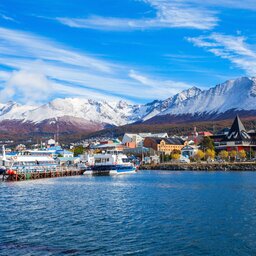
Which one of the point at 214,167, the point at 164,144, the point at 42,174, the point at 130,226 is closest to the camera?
the point at 130,226

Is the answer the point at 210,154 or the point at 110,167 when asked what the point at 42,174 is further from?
the point at 210,154

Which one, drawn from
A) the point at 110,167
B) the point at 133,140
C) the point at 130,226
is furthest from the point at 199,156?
the point at 130,226

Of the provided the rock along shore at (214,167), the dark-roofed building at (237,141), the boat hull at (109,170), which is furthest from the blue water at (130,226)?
the dark-roofed building at (237,141)

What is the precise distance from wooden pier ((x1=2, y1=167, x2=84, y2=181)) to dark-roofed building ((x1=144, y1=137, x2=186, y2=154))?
2261 inches

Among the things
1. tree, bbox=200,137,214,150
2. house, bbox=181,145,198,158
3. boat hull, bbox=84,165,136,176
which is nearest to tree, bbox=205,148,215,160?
tree, bbox=200,137,214,150

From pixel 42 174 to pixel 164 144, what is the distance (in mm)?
69689

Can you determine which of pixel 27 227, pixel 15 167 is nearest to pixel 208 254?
pixel 27 227

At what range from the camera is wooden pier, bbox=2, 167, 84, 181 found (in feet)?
175

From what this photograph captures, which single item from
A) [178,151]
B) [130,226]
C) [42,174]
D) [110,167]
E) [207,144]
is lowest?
[130,226]

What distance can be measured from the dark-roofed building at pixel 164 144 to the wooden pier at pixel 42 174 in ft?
188

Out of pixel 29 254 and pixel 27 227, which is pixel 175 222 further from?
pixel 29 254

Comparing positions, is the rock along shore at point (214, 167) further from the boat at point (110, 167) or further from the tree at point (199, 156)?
the boat at point (110, 167)

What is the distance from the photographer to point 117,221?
21312mm

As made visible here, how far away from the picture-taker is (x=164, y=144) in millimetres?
125500
